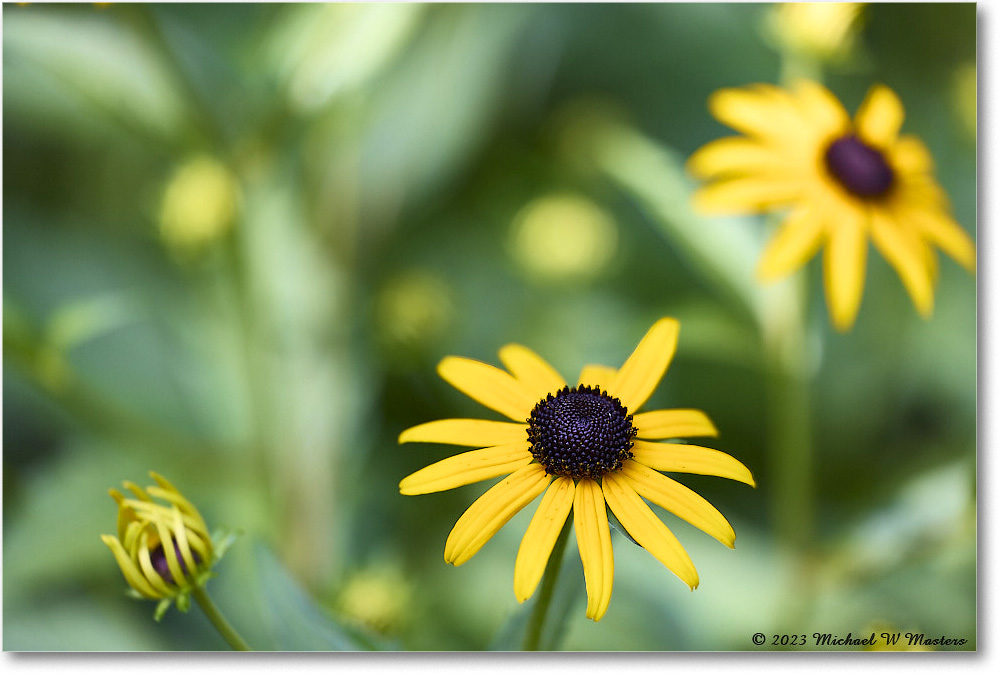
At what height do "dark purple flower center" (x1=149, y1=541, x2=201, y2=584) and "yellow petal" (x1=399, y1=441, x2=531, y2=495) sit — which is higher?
"yellow petal" (x1=399, y1=441, x2=531, y2=495)

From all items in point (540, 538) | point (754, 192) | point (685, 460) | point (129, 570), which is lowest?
point (129, 570)

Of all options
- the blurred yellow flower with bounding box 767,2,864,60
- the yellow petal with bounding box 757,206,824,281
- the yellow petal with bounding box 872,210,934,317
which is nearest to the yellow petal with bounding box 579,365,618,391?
the yellow petal with bounding box 757,206,824,281

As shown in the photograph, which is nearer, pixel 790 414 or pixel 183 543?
pixel 183 543

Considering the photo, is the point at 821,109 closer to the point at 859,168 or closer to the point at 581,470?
the point at 859,168

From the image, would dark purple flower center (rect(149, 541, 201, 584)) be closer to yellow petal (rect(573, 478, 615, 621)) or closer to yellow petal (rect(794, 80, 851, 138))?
yellow petal (rect(573, 478, 615, 621))

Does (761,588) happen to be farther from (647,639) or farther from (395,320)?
(395,320)

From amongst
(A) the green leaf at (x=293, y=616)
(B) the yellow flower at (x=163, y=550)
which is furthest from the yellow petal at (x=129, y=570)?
(A) the green leaf at (x=293, y=616)

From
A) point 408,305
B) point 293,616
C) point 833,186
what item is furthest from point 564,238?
point 293,616

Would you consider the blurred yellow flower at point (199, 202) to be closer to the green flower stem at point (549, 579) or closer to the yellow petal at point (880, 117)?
the green flower stem at point (549, 579)
